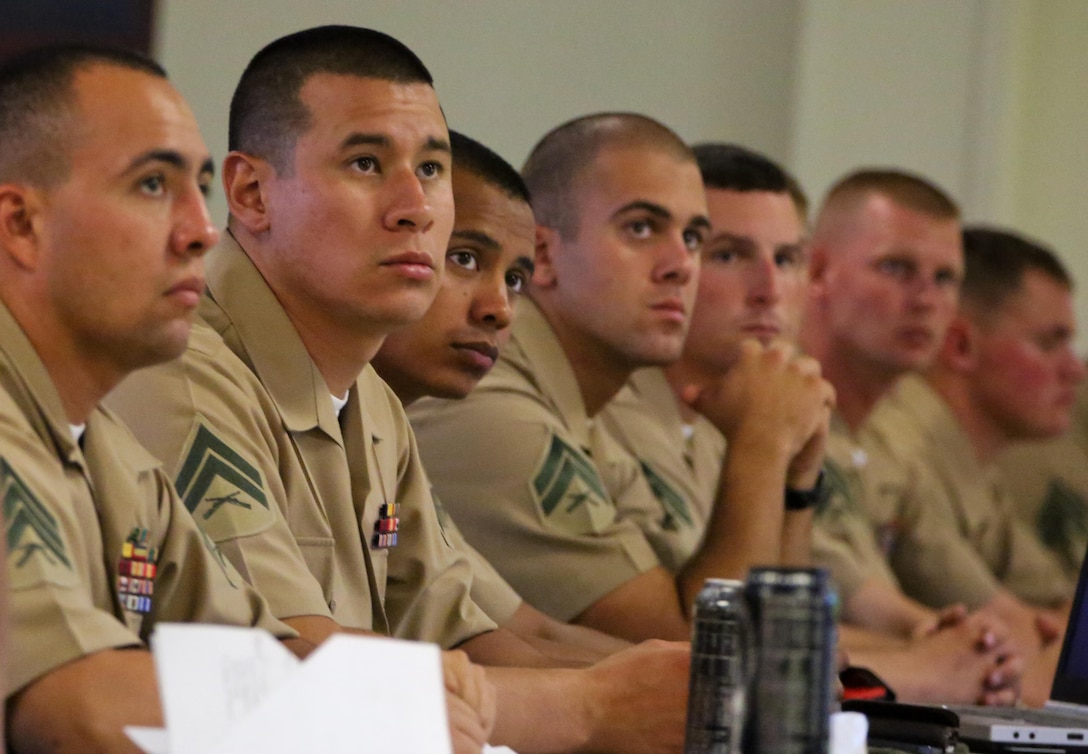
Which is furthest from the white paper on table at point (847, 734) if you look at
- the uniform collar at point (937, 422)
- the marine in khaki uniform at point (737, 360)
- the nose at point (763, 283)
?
the uniform collar at point (937, 422)

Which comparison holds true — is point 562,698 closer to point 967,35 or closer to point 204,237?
point 204,237

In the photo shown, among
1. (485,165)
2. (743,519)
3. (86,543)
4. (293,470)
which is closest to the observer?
(86,543)

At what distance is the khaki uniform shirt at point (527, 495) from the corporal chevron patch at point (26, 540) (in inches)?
42.6

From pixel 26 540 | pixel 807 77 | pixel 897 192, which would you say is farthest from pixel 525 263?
pixel 807 77

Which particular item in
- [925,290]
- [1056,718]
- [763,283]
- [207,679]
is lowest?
[1056,718]

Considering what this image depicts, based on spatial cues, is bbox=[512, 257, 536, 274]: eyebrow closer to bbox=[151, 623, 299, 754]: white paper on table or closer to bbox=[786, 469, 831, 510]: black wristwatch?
bbox=[786, 469, 831, 510]: black wristwatch

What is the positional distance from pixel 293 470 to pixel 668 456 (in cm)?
131

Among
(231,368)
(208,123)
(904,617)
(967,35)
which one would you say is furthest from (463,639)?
(967,35)

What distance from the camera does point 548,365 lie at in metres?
2.60

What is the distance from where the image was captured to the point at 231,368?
174cm

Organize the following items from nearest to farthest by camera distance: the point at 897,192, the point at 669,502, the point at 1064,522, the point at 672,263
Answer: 1. the point at 672,263
2. the point at 669,502
3. the point at 897,192
4. the point at 1064,522

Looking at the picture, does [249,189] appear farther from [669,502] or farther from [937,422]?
[937,422]

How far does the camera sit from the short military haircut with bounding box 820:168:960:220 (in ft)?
13.0

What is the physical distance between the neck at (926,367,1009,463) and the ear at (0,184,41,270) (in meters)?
3.34
